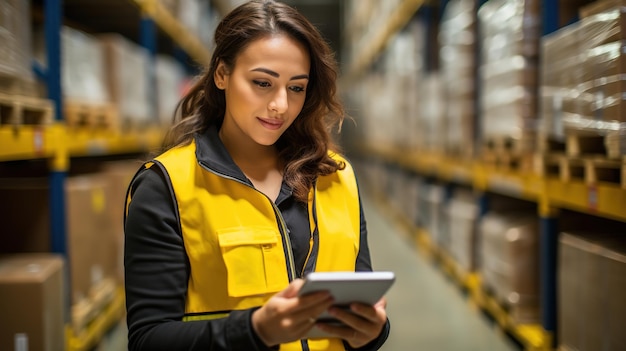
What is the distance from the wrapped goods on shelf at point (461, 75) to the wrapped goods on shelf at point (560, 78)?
1.65m

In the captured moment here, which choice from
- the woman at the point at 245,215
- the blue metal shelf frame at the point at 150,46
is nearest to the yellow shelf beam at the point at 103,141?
Answer: the blue metal shelf frame at the point at 150,46

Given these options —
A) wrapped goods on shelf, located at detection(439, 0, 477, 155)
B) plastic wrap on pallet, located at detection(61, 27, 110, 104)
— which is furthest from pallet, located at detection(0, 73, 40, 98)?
wrapped goods on shelf, located at detection(439, 0, 477, 155)

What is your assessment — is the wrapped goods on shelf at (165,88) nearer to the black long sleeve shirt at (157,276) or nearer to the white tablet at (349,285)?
the black long sleeve shirt at (157,276)

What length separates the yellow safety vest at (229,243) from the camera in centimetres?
164

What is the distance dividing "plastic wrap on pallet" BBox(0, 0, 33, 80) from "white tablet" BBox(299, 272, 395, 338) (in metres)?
2.17

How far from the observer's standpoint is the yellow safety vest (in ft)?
5.39

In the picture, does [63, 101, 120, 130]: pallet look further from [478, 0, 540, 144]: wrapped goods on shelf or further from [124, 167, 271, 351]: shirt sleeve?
[478, 0, 540, 144]: wrapped goods on shelf

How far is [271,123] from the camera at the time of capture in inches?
70.3

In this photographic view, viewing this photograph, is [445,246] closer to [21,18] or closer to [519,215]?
[519,215]

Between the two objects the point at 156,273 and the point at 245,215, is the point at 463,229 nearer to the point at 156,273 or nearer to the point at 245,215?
the point at 245,215

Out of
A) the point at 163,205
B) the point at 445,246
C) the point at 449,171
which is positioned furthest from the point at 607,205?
the point at 445,246

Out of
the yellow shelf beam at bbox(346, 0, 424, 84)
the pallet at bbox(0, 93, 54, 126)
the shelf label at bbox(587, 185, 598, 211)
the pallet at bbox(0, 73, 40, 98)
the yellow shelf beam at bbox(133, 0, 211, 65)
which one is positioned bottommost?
the shelf label at bbox(587, 185, 598, 211)

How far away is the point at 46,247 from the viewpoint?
3.40 metres

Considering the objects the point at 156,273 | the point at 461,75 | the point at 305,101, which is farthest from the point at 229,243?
the point at 461,75
